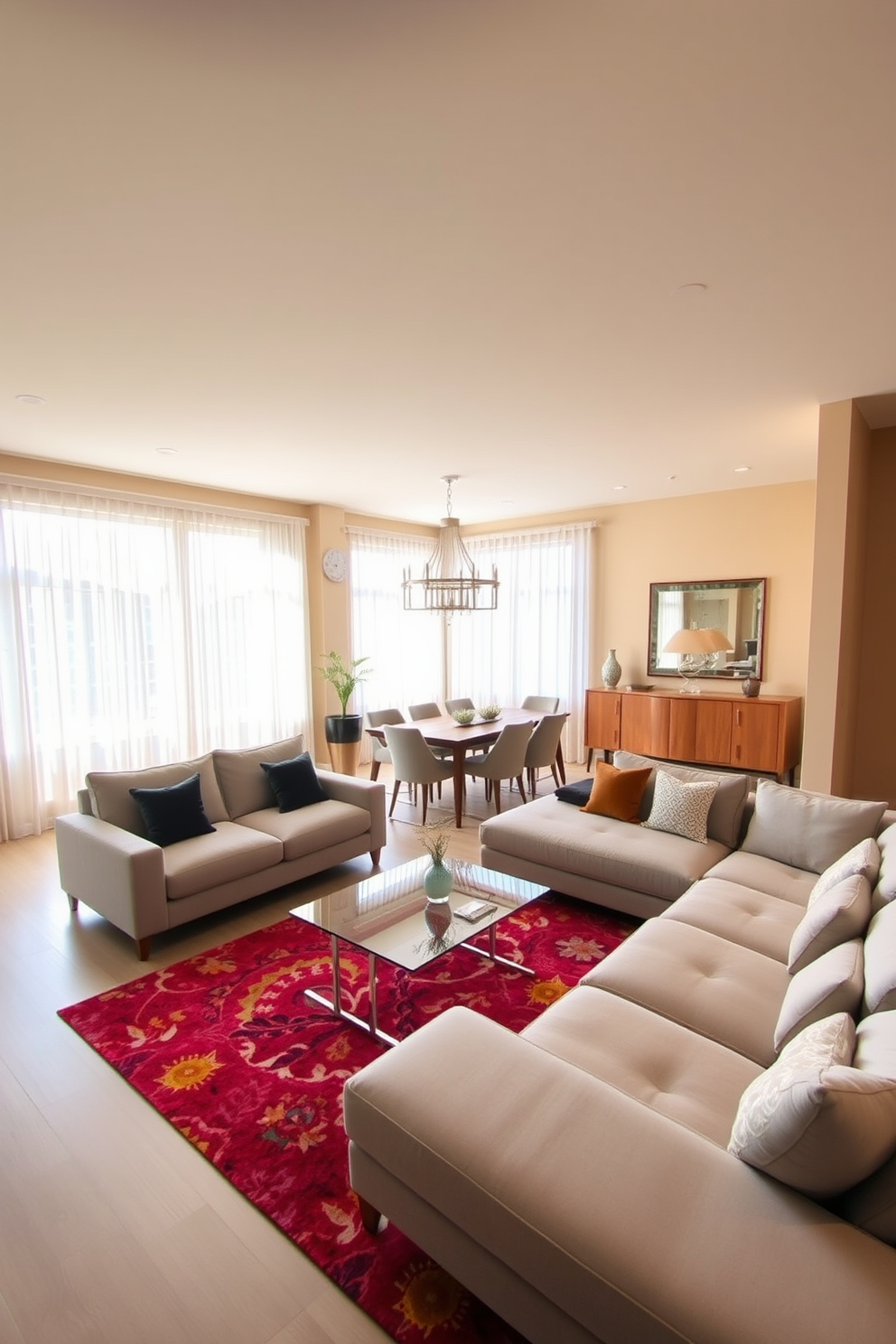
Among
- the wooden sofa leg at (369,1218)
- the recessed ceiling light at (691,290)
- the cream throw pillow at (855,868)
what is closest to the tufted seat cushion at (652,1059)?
the wooden sofa leg at (369,1218)

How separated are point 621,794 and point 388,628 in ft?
14.5

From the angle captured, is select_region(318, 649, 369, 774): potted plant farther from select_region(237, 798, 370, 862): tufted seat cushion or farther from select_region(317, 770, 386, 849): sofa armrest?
select_region(237, 798, 370, 862): tufted seat cushion

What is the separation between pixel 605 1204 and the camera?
1.17m

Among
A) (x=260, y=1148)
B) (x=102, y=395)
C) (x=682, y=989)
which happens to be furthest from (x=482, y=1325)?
(x=102, y=395)

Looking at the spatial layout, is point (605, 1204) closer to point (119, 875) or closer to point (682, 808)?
point (682, 808)

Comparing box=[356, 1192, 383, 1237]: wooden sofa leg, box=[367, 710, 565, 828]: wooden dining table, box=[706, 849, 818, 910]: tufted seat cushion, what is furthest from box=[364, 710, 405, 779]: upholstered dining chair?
box=[356, 1192, 383, 1237]: wooden sofa leg

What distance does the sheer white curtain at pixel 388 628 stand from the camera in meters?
7.08

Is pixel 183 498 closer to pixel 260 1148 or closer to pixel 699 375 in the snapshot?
pixel 699 375

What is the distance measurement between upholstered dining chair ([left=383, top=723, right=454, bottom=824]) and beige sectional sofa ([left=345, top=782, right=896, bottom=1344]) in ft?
9.36

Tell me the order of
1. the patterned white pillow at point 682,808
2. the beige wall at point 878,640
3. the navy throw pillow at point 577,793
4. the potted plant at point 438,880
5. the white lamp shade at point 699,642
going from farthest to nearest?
the white lamp shade at point 699,642 < the beige wall at point 878,640 < the navy throw pillow at point 577,793 < the patterned white pillow at point 682,808 < the potted plant at point 438,880

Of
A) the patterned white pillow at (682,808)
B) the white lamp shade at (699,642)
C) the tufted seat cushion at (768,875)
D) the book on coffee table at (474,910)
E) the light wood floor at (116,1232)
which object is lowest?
the light wood floor at (116,1232)

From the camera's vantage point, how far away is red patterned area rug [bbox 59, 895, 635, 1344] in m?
1.54

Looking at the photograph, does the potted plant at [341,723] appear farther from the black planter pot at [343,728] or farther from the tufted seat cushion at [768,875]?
the tufted seat cushion at [768,875]

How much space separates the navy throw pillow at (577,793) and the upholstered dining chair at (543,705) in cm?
247
